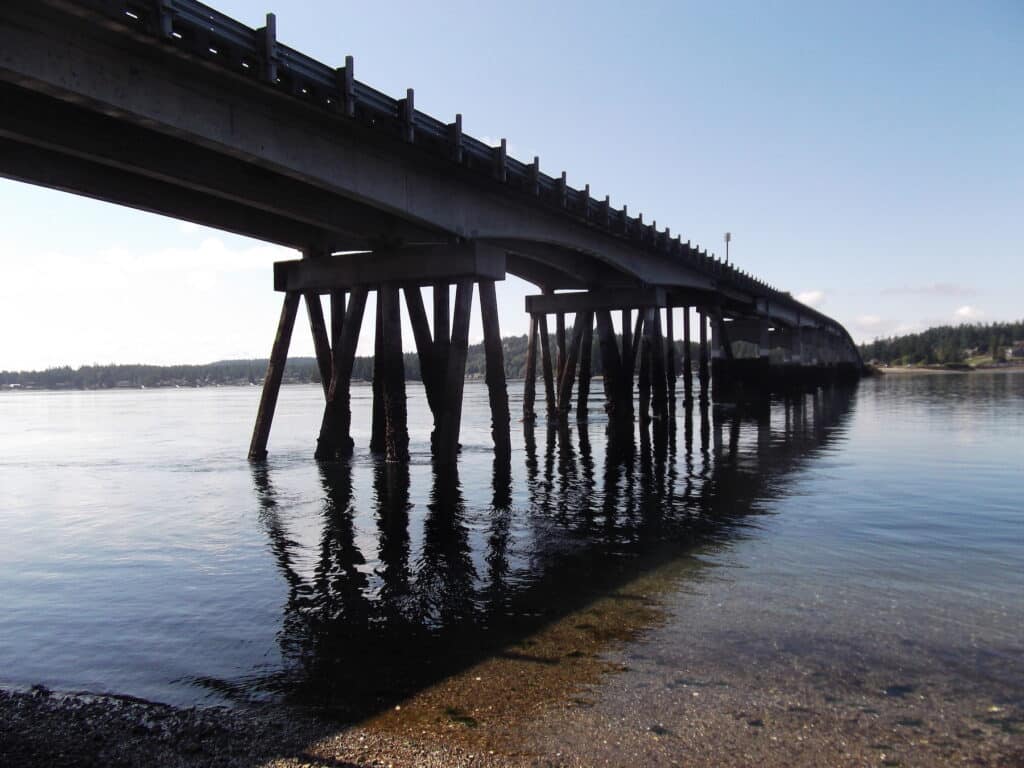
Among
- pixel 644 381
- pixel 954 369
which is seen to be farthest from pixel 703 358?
pixel 954 369

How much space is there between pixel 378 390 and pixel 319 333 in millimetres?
2842

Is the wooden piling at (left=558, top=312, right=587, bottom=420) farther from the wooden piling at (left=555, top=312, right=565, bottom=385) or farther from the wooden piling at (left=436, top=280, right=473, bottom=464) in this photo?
the wooden piling at (left=436, top=280, right=473, bottom=464)

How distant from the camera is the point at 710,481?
19062mm

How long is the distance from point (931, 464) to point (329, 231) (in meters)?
19.0

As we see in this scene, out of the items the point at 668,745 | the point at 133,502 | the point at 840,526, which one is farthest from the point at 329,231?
the point at 668,745

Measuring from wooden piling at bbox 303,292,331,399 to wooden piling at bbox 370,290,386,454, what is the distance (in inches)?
64.3

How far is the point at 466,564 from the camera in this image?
435 inches

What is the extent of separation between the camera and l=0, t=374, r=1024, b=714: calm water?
741cm

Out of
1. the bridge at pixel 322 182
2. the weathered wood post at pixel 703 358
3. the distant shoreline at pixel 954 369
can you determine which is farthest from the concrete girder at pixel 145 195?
the distant shoreline at pixel 954 369

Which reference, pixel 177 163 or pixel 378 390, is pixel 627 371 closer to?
pixel 378 390

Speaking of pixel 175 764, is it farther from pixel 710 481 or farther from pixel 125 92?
pixel 710 481

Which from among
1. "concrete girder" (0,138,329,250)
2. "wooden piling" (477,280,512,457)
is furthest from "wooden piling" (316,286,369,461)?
"wooden piling" (477,280,512,457)

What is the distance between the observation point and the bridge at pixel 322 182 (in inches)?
526

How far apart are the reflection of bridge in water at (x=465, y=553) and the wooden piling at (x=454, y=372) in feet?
2.21
